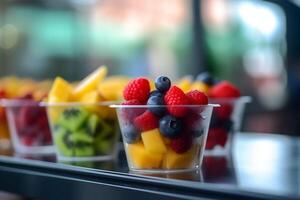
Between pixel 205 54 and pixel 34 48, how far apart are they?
1102 millimetres

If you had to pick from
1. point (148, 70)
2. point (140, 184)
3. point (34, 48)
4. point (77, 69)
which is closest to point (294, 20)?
point (148, 70)

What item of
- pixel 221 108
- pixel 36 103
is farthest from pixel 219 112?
pixel 36 103

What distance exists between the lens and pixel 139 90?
77 centimetres

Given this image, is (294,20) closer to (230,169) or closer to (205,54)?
(205,54)

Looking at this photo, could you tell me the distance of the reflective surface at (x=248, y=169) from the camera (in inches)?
23.2

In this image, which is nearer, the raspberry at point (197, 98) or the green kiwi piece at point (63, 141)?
the raspberry at point (197, 98)

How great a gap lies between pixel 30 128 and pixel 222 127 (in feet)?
1.19

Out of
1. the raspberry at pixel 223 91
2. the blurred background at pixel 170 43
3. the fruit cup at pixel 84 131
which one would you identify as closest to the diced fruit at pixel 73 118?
the fruit cup at pixel 84 131

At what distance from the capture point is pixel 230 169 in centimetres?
76

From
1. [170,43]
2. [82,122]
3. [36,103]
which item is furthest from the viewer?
[170,43]

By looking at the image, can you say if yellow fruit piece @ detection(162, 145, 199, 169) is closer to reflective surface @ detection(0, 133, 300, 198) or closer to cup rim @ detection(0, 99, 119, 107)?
reflective surface @ detection(0, 133, 300, 198)

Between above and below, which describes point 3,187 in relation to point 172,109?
below

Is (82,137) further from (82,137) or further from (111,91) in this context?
(111,91)

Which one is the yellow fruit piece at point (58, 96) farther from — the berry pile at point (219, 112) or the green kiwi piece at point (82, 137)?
the berry pile at point (219, 112)
